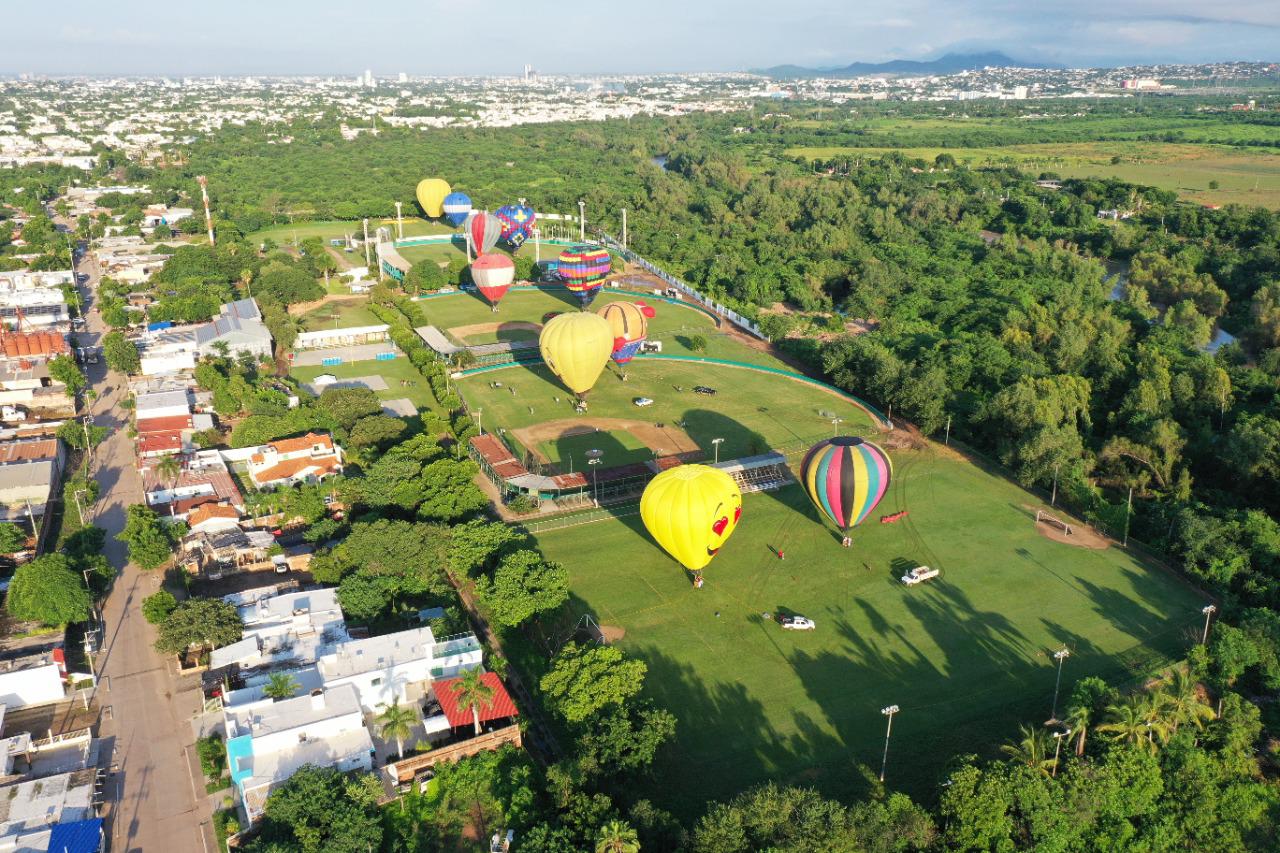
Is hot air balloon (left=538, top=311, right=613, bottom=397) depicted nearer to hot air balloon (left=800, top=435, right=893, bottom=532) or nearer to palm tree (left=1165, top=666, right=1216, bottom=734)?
hot air balloon (left=800, top=435, right=893, bottom=532)

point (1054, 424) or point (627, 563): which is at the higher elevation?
point (1054, 424)

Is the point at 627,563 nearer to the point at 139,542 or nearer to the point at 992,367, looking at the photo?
the point at 139,542

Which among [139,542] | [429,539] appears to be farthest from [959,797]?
[139,542]

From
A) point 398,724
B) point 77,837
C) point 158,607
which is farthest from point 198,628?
point 398,724

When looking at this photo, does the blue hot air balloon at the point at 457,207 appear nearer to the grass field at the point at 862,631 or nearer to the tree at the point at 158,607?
the grass field at the point at 862,631

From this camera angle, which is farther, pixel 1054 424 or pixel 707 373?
pixel 707 373

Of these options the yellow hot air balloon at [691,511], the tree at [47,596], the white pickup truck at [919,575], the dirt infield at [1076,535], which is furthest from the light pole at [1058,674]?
the tree at [47,596]

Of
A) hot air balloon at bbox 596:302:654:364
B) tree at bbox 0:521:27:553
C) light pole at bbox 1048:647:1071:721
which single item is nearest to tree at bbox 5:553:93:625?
tree at bbox 0:521:27:553
